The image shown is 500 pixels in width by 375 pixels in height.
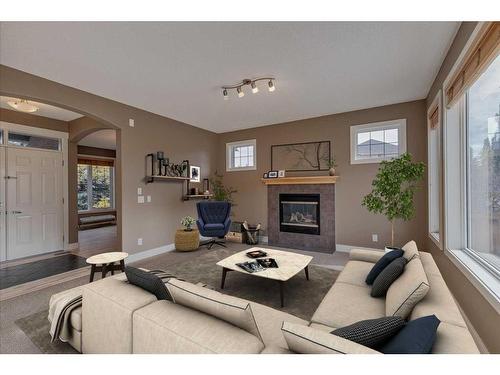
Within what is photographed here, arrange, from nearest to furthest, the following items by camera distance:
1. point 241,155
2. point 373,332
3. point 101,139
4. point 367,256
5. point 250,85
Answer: point 373,332
point 367,256
point 250,85
point 241,155
point 101,139

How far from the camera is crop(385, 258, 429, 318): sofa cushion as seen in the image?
50.5 inches

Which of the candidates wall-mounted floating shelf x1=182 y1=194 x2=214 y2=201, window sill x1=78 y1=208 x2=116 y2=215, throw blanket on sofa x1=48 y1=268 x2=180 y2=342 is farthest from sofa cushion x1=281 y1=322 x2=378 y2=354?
window sill x1=78 y1=208 x2=116 y2=215

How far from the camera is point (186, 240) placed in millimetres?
4434

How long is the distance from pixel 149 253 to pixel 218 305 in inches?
145

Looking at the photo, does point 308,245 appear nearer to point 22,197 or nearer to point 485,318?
point 485,318

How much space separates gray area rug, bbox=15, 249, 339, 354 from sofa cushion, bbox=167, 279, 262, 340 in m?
1.23

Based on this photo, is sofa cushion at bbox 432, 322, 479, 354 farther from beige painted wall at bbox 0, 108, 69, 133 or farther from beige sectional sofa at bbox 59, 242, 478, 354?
beige painted wall at bbox 0, 108, 69, 133

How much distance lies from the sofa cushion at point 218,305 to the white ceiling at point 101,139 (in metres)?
5.46

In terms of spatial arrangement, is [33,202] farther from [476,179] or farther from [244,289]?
[476,179]

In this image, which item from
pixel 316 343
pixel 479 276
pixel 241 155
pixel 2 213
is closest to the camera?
pixel 316 343

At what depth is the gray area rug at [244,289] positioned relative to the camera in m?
1.95

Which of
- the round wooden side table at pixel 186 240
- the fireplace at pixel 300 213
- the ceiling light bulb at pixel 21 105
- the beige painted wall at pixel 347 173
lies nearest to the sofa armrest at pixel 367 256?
the beige painted wall at pixel 347 173

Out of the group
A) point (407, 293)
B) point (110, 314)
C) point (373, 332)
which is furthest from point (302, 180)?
point (110, 314)
